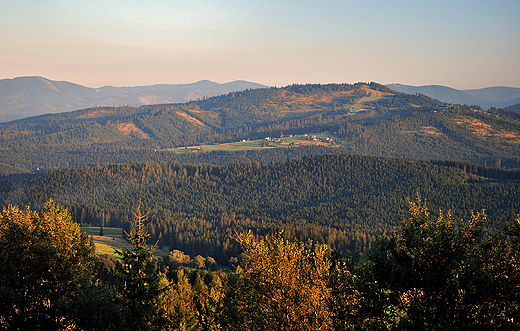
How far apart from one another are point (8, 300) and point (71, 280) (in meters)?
4.64

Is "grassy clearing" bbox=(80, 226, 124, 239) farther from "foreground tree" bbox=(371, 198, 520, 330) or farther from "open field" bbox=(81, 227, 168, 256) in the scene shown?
"foreground tree" bbox=(371, 198, 520, 330)

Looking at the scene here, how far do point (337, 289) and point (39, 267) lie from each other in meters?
26.1

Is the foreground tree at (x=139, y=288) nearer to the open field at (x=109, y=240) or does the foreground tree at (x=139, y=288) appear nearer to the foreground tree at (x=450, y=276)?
the foreground tree at (x=450, y=276)

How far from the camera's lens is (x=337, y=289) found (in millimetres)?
27453

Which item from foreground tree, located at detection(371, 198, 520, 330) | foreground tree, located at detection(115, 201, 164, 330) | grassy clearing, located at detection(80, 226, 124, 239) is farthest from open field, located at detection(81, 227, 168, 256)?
foreground tree, located at detection(371, 198, 520, 330)

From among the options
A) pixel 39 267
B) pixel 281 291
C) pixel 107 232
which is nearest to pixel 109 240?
pixel 107 232

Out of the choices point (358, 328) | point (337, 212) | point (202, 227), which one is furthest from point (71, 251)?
point (337, 212)

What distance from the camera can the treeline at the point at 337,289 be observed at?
22250 mm

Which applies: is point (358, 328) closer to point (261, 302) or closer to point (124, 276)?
point (261, 302)

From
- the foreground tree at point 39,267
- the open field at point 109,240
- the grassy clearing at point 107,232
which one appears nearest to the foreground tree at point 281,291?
the foreground tree at point 39,267

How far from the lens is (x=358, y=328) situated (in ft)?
85.0

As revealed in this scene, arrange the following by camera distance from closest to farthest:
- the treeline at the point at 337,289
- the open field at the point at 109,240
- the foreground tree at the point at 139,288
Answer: the treeline at the point at 337,289, the foreground tree at the point at 139,288, the open field at the point at 109,240

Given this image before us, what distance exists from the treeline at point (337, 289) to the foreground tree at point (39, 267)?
120 millimetres

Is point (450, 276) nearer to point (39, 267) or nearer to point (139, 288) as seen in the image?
point (139, 288)
